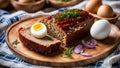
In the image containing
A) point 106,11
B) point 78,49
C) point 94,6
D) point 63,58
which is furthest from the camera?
point 94,6

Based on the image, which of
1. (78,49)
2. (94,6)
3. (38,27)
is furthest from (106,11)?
(38,27)

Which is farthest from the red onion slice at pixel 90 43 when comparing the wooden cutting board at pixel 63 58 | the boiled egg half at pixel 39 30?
the boiled egg half at pixel 39 30

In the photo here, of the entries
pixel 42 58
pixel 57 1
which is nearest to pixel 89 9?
pixel 57 1

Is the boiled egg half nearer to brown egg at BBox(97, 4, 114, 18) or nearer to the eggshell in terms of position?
the eggshell

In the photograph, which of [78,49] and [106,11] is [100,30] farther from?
[106,11]

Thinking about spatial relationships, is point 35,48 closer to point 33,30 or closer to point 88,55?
point 33,30

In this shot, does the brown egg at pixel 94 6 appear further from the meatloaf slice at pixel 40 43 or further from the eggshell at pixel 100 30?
the meatloaf slice at pixel 40 43
